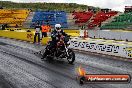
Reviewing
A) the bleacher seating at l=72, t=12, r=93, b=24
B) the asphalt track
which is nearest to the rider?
the asphalt track

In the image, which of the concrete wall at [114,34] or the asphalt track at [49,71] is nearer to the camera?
the asphalt track at [49,71]

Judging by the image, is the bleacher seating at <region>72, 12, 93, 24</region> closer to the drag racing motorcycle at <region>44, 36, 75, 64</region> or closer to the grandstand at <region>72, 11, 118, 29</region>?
the grandstand at <region>72, 11, 118, 29</region>

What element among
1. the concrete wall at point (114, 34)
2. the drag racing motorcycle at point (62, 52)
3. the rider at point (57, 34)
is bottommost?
the concrete wall at point (114, 34)

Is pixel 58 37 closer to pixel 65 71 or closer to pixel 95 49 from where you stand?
pixel 65 71

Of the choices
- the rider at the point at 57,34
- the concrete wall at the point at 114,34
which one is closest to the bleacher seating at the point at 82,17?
the concrete wall at the point at 114,34

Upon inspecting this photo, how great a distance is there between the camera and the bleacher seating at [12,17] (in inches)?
2249

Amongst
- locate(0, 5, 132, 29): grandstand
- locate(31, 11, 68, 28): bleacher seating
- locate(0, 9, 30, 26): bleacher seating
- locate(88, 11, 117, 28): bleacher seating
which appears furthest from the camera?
locate(0, 9, 30, 26): bleacher seating

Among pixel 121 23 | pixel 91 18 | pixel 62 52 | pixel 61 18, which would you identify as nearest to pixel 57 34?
pixel 62 52

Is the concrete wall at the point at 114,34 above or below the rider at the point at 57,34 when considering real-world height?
below

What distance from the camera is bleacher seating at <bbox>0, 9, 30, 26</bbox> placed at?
187 feet

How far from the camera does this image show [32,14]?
6066cm

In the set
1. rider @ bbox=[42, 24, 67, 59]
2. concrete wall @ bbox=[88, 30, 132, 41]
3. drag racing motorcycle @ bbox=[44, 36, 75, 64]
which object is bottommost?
concrete wall @ bbox=[88, 30, 132, 41]

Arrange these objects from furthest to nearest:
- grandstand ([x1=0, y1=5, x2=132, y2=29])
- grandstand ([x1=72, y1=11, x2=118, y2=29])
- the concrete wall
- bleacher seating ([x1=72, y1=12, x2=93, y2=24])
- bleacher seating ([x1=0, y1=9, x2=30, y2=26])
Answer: bleacher seating ([x1=0, y1=9, x2=30, y2=26])
bleacher seating ([x1=72, y1=12, x2=93, y2=24])
grandstand ([x1=0, y1=5, x2=132, y2=29])
grandstand ([x1=72, y1=11, x2=118, y2=29])
the concrete wall

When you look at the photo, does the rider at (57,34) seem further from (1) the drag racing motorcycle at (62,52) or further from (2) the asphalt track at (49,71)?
(2) the asphalt track at (49,71)
